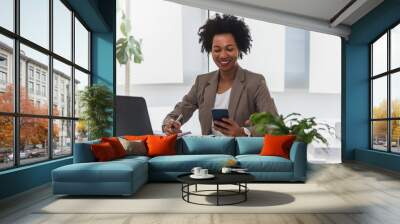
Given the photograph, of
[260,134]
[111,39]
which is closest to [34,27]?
[111,39]

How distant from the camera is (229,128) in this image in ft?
25.8

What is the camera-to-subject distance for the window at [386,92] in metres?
7.50

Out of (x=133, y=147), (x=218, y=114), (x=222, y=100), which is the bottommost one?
(x=133, y=147)

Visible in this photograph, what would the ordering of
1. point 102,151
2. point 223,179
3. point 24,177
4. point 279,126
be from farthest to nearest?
point 279,126 → point 102,151 → point 24,177 → point 223,179

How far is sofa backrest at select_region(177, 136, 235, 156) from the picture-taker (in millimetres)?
6027

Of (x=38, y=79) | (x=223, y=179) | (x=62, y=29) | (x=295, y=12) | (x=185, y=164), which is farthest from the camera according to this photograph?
(x=295, y=12)

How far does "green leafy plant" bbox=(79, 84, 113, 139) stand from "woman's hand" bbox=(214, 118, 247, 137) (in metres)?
2.14

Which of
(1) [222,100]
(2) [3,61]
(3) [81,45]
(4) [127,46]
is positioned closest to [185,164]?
(2) [3,61]

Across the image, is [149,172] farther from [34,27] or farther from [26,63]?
[34,27]

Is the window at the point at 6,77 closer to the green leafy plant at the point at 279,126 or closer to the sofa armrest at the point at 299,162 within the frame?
the sofa armrest at the point at 299,162

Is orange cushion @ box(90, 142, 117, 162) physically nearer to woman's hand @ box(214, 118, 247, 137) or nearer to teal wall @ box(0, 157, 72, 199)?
teal wall @ box(0, 157, 72, 199)

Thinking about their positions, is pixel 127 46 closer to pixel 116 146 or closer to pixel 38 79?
pixel 38 79

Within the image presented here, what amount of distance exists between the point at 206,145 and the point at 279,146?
1.12 meters

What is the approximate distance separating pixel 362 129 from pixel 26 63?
284 inches
